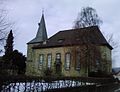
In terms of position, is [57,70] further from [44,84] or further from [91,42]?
[44,84]

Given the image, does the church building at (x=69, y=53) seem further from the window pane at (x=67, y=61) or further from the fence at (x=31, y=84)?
the fence at (x=31, y=84)

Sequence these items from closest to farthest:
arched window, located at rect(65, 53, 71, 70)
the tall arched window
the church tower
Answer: arched window, located at rect(65, 53, 71, 70) → the tall arched window → the church tower

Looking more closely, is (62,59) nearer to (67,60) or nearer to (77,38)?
(67,60)

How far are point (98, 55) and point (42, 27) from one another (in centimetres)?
3281

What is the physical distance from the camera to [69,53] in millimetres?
63375

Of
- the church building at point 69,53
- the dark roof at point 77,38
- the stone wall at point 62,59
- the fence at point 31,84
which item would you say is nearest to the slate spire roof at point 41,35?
the church building at point 69,53

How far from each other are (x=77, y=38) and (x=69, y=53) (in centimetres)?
1137

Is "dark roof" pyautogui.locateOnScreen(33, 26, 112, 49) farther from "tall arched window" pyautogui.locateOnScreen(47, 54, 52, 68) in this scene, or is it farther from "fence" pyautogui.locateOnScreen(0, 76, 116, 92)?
"fence" pyautogui.locateOnScreen(0, 76, 116, 92)

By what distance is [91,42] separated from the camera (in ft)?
154

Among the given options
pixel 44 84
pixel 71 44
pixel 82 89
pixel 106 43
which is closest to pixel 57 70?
pixel 71 44

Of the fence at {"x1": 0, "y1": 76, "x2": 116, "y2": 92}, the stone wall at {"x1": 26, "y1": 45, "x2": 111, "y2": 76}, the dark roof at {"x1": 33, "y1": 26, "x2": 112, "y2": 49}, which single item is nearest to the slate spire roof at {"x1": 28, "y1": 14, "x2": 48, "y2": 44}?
the dark roof at {"x1": 33, "y1": 26, "x2": 112, "y2": 49}

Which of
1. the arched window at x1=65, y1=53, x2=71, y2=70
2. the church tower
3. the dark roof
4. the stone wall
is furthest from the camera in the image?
the church tower

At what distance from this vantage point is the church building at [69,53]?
156ft

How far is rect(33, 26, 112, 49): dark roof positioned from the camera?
1863 inches
